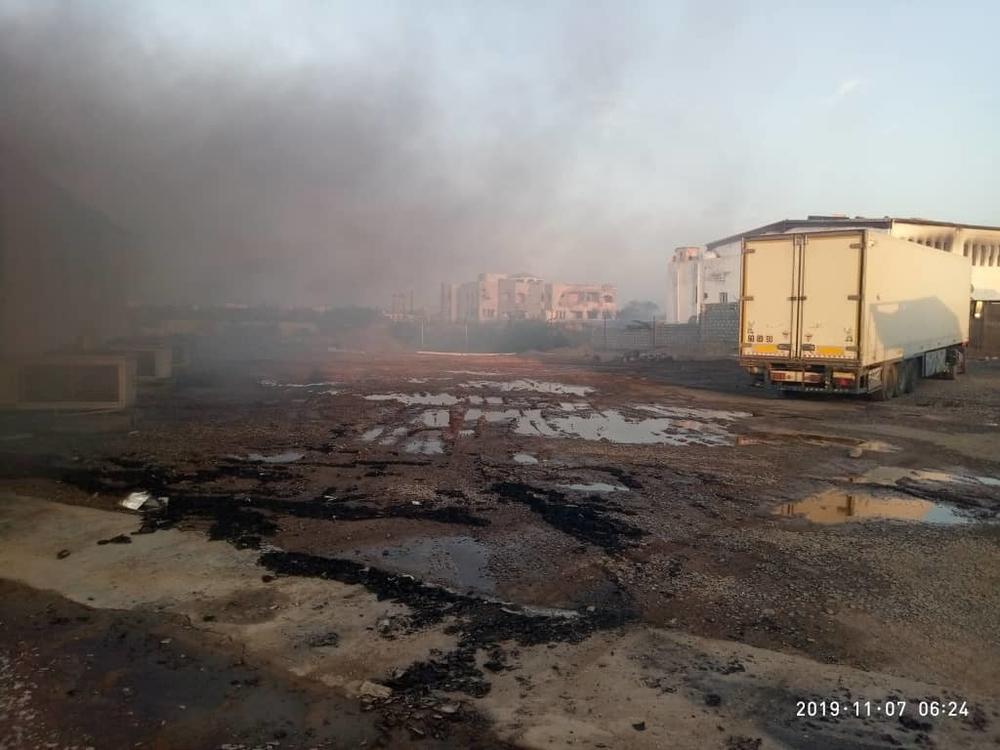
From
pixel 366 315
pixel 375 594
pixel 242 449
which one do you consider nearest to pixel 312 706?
pixel 375 594

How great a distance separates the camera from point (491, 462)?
316 inches

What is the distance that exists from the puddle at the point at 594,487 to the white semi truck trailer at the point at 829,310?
7.68 metres

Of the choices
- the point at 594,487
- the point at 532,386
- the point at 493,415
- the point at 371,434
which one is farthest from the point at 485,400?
the point at 594,487

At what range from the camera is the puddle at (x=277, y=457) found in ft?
26.2

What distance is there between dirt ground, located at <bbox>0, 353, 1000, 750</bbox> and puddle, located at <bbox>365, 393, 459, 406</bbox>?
4.36 meters

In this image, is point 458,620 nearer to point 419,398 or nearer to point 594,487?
point 594,487

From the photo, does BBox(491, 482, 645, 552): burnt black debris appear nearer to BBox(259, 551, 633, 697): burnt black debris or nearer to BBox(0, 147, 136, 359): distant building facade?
BBox(259, 551, 633, 697): burnt black debris

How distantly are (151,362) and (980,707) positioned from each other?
1603cm

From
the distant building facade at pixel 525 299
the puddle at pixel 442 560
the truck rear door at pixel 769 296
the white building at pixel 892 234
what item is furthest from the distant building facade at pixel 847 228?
A: the distant building facade at pixel 525 299

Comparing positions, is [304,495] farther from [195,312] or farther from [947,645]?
[195,312]

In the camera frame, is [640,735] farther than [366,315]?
No

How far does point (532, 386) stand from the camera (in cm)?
1720

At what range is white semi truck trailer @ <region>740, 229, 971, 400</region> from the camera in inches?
484
